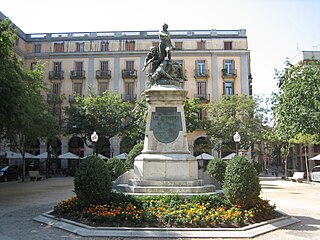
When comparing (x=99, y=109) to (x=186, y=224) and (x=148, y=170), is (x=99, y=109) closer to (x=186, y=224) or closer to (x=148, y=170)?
(x=148, y=170)

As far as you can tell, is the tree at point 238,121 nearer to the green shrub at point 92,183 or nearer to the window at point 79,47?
the window at point 79,47

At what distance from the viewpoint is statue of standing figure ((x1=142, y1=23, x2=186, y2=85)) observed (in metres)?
12.0

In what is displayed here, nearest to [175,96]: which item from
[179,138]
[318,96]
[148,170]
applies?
[179,138]

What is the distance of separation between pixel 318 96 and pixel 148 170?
1393cm

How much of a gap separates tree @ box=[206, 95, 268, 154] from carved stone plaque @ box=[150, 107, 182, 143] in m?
21.4

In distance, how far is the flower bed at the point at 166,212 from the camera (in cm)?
824

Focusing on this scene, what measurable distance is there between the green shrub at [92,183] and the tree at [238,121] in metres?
24.1

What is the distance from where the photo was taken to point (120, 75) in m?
43.5

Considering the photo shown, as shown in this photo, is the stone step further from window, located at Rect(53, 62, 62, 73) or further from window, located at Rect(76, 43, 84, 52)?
window, located at Rect(53, 62, 62, 73)

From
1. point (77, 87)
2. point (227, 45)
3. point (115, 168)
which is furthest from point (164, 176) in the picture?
point (227, 45)

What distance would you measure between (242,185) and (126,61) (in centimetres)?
3660

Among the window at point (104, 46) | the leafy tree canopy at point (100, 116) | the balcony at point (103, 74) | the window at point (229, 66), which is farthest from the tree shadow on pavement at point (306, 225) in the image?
the window at point (104, 46)

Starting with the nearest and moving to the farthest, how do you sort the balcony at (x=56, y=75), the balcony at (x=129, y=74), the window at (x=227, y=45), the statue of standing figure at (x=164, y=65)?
the statue of standing figure at (x=164, y=65) < the balcony at (x=129, y=74) < the window at (x=227, y=45) < the balcony at (x=56, y=75)

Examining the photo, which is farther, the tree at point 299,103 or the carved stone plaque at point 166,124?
the tree at point 299,103
